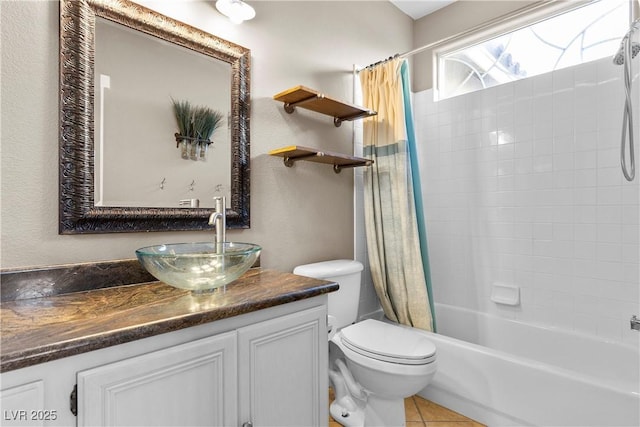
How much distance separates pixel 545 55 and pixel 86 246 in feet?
8.85

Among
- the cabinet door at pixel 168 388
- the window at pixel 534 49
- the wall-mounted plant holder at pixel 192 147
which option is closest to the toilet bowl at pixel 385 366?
the cabinet door at pixel 168 388

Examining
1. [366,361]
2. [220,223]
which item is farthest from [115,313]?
[366,361]

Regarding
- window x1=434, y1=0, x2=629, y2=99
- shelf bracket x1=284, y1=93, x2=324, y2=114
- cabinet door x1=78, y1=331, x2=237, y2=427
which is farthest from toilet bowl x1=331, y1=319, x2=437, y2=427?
window x1=434, y1=0, x2=629, y2=99

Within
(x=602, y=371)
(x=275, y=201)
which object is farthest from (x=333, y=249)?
(x=602, y=371)

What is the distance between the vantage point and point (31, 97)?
105 cm

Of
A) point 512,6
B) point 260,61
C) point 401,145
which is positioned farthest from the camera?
point 512,6

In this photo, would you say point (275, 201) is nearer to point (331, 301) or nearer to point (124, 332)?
point (331, 301)

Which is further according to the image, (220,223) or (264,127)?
(264,127)

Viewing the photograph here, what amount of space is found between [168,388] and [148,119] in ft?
3.26

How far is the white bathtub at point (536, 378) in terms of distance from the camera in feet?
A: 4.41

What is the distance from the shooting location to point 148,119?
1.30 meters

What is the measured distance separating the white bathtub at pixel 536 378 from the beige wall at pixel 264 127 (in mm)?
929

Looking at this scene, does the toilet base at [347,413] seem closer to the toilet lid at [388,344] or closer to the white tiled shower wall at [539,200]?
the toilet lid at [388,344]

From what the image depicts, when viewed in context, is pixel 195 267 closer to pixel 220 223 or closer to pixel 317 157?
pixel 220 223
